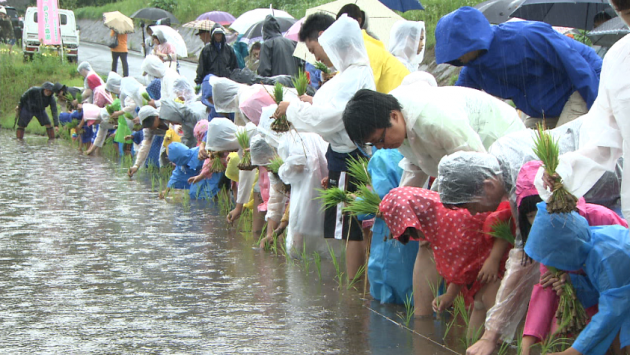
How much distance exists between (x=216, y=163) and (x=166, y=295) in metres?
3.40

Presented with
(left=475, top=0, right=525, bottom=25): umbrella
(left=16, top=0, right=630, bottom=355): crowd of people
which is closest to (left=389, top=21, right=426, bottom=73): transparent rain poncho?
(left=16, top=0, right=630, bottom=355): crowd of people

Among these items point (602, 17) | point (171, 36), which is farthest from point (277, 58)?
point (171, 36)

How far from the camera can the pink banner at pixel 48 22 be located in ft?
82.8

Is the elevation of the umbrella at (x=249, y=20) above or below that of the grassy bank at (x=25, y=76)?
above

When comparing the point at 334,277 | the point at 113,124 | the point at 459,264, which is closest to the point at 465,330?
the point at 459,264

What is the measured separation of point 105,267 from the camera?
6105mm

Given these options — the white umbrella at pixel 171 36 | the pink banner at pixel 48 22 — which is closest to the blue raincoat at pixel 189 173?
the white umbrella at pixel 171 36

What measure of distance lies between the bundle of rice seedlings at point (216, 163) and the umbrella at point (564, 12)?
3.67 meters

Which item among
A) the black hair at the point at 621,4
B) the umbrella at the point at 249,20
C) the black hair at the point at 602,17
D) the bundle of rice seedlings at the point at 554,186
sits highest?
the umbrella at the point at 249,20

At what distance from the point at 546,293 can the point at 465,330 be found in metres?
0.87

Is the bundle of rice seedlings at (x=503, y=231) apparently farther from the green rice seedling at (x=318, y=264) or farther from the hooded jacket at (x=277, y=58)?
the hooded jacket at (x=277, y=58)

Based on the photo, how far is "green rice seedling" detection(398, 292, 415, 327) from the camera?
4.56 meters

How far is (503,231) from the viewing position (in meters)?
3.96

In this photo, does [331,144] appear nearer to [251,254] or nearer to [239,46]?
[251,254]
